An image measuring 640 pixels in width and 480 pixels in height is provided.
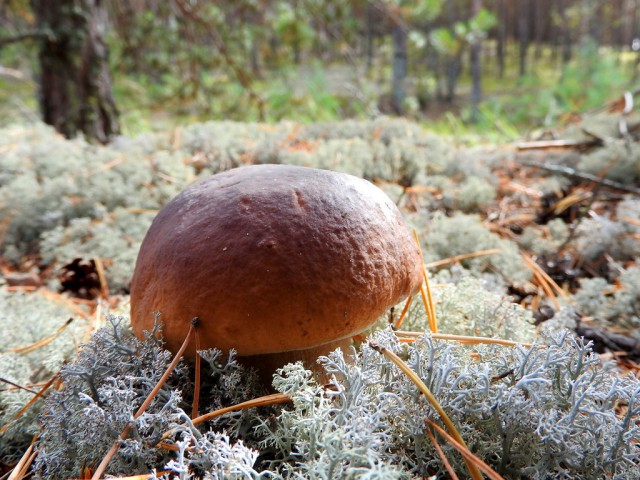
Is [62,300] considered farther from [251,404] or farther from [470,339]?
[470,339]

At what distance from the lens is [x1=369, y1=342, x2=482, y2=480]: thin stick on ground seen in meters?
0.76

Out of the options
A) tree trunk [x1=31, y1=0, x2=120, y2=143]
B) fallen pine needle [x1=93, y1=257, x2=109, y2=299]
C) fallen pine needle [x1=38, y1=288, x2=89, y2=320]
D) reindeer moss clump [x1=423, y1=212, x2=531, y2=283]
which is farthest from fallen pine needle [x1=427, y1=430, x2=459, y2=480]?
tree trunk [x1=31, y1=0, x2=120, y2=143]

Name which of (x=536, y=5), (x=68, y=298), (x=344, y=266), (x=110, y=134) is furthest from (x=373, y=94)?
(x=536, y=5)

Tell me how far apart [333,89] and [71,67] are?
8.94 metres

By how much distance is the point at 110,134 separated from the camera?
3.84 m

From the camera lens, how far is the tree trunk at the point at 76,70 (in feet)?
11.6

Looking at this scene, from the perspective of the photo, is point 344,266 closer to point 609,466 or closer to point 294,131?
point 609,466

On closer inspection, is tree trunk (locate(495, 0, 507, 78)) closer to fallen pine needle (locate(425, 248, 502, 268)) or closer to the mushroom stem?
fallen pine needle (locate(425, 248, 502, 268))

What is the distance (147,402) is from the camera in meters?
0.84

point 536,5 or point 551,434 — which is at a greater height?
point 536,5

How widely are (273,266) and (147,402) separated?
0.35 meters

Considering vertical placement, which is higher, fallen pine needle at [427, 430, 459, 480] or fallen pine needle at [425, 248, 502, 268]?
fallen pine needle at [427, 430, 459, 480]

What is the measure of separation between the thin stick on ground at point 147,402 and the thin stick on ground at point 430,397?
0.37 metres

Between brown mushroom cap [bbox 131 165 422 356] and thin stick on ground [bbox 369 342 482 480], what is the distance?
0.09 meters
